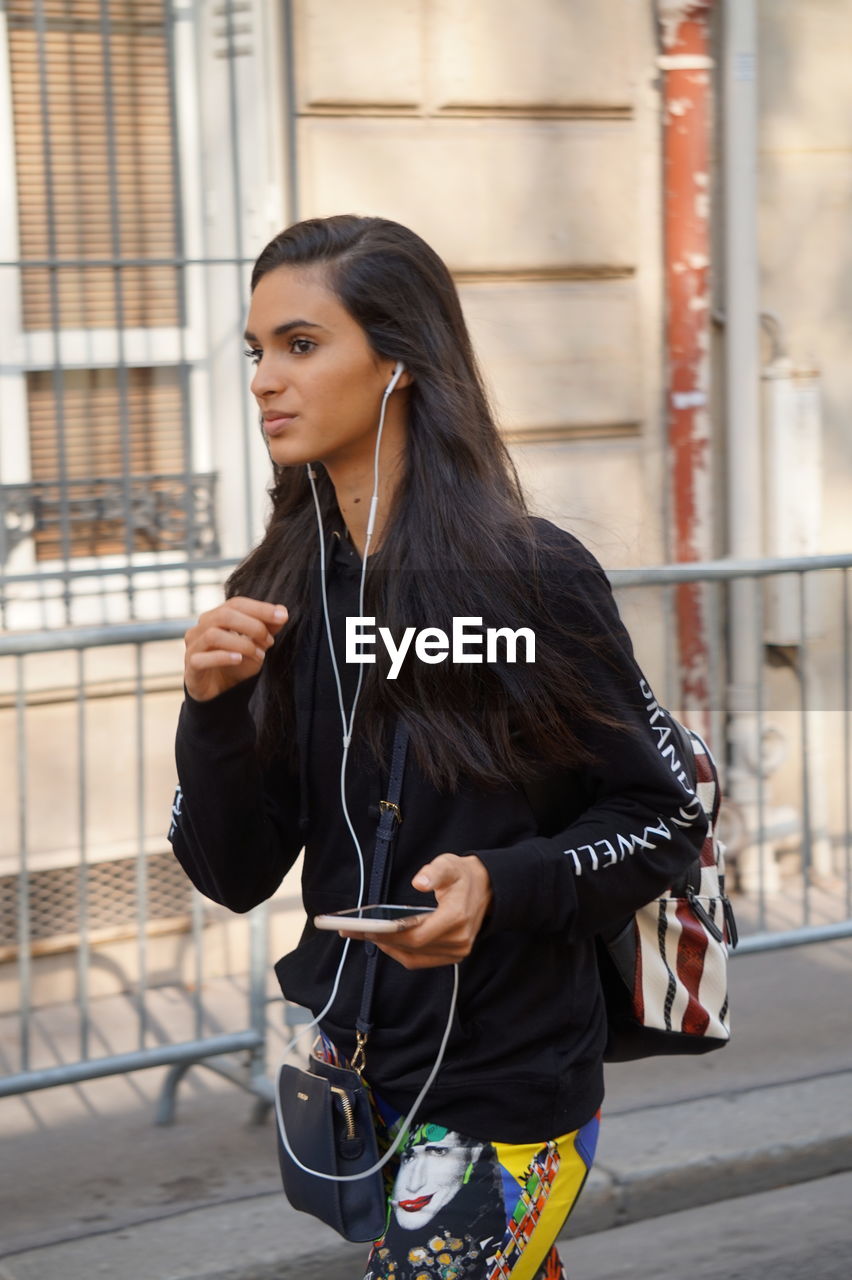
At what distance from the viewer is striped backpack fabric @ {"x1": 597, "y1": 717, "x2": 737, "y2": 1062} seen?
2.33 metres

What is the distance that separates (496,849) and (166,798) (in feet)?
11.2

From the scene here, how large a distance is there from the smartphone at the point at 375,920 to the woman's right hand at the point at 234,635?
1.01 feet

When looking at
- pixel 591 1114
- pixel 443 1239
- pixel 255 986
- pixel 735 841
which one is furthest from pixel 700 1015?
pixel 735 841

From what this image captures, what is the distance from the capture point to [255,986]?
427 cm

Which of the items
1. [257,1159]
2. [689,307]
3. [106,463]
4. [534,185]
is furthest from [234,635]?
[689,307]

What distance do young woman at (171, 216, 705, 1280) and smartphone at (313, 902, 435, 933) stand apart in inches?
8.7

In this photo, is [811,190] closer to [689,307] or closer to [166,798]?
[689,307]

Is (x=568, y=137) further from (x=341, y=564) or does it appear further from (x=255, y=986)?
(x=341, y=564)

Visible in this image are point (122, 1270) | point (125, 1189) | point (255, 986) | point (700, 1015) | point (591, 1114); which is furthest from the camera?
point (255, 986)

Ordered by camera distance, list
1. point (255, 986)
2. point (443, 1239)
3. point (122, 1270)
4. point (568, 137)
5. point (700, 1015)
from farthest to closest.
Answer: point (568, 137), point (255, 986), point (122, 1270), point (700, 1015), point (443, 1239)

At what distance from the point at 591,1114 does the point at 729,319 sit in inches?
173

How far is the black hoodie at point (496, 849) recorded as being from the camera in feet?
6.91

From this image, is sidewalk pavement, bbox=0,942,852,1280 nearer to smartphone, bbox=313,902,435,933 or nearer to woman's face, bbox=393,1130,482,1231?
woman's face, bbox=393,1130,482,1231

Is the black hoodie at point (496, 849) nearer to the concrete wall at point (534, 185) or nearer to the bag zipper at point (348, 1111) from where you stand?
the bag zipper at point (348, 1111)
